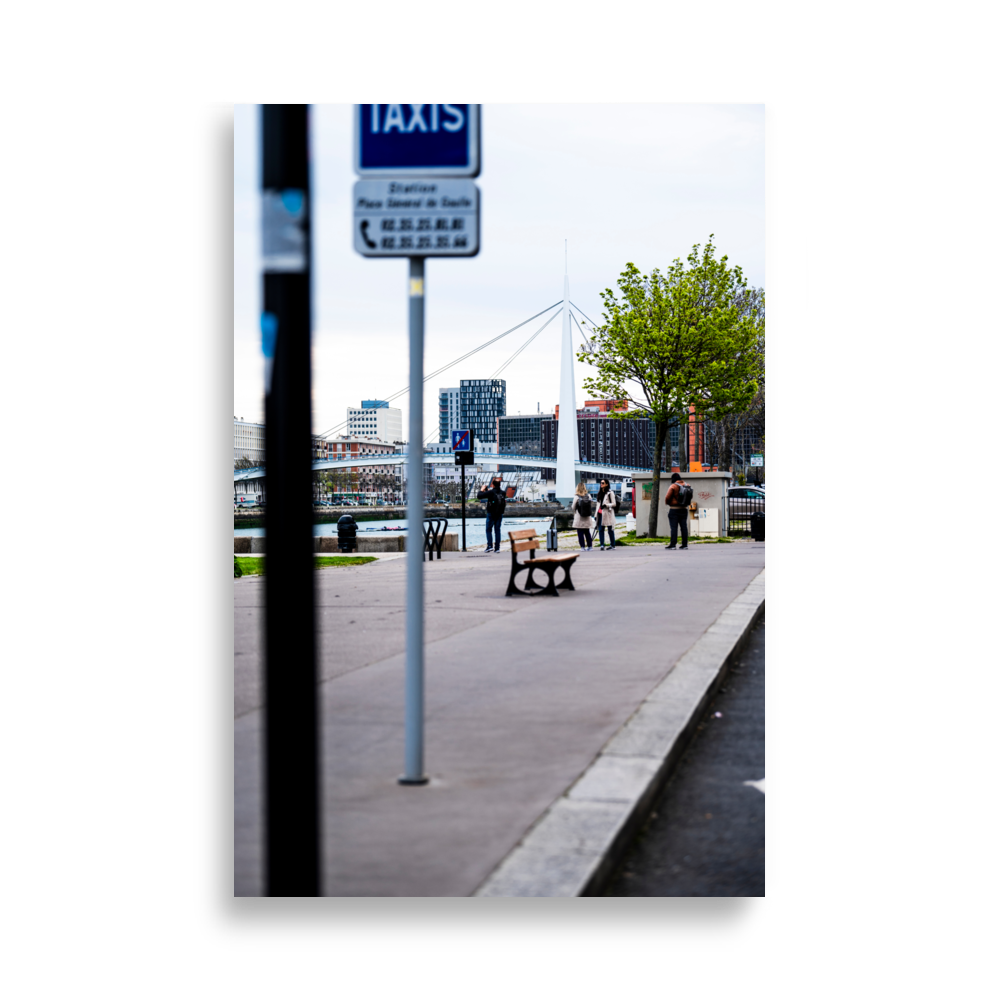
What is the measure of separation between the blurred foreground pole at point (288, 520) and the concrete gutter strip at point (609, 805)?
56.9 inches

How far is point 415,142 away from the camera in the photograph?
161 inches

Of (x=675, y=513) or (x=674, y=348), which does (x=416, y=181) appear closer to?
(x=675, y=513)

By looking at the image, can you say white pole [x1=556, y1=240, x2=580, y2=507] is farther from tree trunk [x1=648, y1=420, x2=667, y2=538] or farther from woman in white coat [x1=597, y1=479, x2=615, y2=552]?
woman in white coat [x1=597, y1=479, x2=615, y2=552]

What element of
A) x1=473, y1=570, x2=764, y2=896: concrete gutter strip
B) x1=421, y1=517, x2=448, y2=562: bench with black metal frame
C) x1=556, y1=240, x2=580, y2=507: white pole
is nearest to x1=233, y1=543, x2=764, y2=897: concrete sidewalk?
x1=473, y1=570, x2=764, y2=896: concrete gutter strip

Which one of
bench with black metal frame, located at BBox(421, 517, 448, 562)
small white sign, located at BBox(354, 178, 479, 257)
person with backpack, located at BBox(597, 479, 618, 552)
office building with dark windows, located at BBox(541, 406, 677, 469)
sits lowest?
bench with black metal frame, located at BBox(421, 517, 448, 562)

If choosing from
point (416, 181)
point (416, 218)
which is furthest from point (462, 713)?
point (416, 181)

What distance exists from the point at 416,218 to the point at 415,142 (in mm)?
319

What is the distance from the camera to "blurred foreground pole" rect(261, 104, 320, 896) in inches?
74.0

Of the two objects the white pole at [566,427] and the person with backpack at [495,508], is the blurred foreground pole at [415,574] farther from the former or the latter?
the white pole at [566,427]

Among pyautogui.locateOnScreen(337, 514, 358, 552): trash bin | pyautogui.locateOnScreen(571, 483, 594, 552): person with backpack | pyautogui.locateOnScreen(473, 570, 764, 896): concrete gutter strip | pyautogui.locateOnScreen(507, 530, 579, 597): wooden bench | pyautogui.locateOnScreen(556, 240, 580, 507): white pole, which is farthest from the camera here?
pyautogui.locateOnScreen(556, 240, 580, 507): white pole

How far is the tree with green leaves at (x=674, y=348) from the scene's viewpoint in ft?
92.9

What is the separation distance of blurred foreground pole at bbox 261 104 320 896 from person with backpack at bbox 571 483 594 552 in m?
19.6
